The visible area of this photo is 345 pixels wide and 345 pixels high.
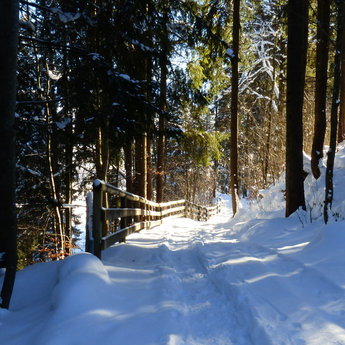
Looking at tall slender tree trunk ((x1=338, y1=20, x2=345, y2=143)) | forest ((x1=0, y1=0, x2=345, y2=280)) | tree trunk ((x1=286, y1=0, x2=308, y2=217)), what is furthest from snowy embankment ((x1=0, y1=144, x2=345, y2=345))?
tall slender tree trunk ((x1=338, y1=20, x2=345, y2=143))

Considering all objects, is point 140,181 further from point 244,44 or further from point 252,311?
point 252,311

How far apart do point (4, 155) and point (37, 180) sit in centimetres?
815

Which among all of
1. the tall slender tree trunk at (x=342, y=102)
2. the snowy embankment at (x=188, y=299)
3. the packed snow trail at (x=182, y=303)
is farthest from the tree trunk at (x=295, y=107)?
the tall slender tree trunk at (x=342, y=102)

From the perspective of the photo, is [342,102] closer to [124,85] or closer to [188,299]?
[124,85]

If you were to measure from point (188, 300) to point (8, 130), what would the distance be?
2629mm

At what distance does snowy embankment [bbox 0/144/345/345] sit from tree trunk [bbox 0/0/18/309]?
59 centimetres

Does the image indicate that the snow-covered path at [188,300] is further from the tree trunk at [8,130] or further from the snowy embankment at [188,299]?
the tree trunk at [8,130]

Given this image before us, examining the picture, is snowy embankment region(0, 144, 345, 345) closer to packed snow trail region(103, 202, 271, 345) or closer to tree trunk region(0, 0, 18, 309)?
packed snow trail region(103, 202, 271, 345)

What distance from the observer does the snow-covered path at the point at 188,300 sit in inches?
91.6

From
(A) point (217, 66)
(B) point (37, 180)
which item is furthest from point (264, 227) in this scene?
(A) point (217, 66)

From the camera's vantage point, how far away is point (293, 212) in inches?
298

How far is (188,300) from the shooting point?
126 inches

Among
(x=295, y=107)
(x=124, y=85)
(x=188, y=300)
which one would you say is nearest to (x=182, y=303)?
(x=188, y=300)

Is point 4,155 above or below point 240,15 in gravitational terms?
below
